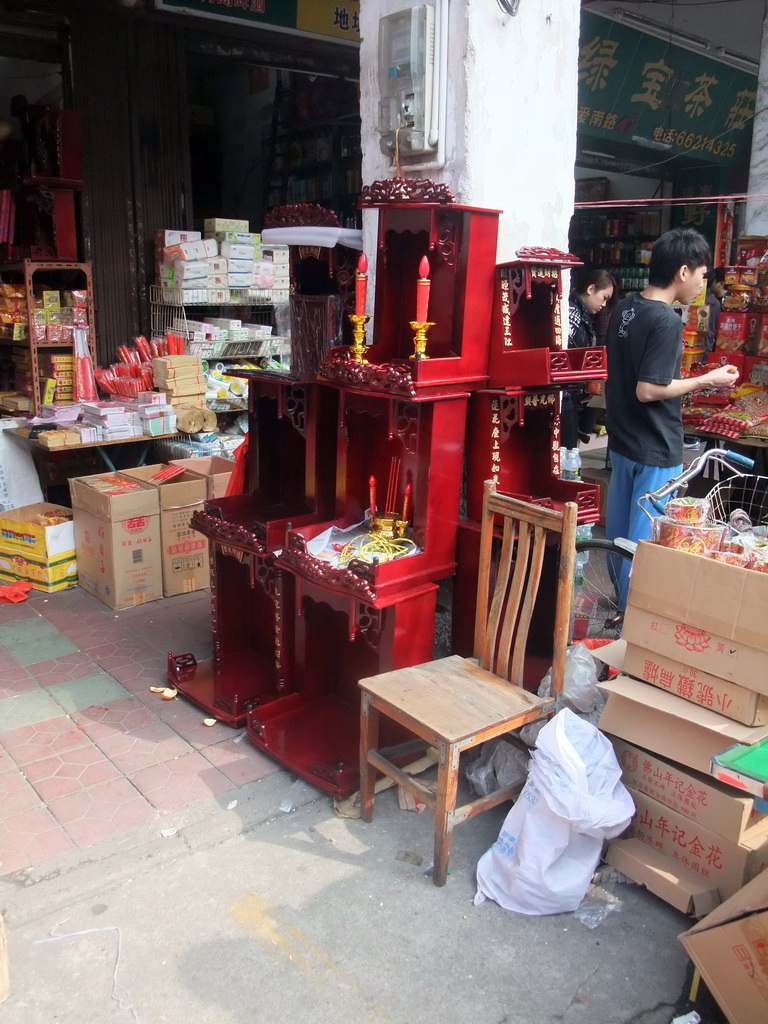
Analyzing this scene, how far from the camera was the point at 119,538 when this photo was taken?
4.76 m

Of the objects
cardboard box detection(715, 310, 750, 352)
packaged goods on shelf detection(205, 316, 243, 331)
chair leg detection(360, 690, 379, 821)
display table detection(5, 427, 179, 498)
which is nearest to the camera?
chair leg detection(360, 690, 379, 821)

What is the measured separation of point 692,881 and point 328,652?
5.67ft

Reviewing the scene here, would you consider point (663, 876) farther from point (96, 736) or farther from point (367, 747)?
point (96, 736)

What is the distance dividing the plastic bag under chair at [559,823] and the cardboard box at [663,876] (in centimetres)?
12

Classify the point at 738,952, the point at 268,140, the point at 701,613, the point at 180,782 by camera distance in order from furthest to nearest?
1. the point at 268,140
2. the point at 180,782
3. the point at 701,613
4. the point at 738,952

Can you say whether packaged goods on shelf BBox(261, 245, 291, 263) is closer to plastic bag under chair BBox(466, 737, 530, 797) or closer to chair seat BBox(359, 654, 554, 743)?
chair seat BBox(359, 654, 554, 743)

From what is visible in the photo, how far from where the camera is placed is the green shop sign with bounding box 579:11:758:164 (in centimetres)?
847

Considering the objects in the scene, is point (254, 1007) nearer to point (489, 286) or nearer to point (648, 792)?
point (648, 792)

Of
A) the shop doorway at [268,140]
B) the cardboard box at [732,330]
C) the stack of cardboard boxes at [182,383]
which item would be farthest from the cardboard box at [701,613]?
the shop doorway at [268,140]

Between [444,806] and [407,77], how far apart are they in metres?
2.79

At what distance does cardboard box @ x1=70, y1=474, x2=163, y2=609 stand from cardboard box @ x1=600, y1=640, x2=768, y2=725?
2926mm

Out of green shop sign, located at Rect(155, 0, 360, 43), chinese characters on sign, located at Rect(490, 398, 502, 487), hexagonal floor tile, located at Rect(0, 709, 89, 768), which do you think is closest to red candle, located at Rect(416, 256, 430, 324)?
chinese characters on sign, located at Rect(490, 398, 502, 487)

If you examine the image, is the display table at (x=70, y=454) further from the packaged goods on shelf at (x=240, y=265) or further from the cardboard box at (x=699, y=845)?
the cardboard box at (x=699, y=845)

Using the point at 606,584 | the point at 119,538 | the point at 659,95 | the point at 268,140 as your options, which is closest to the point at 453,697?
the point at 606,584
